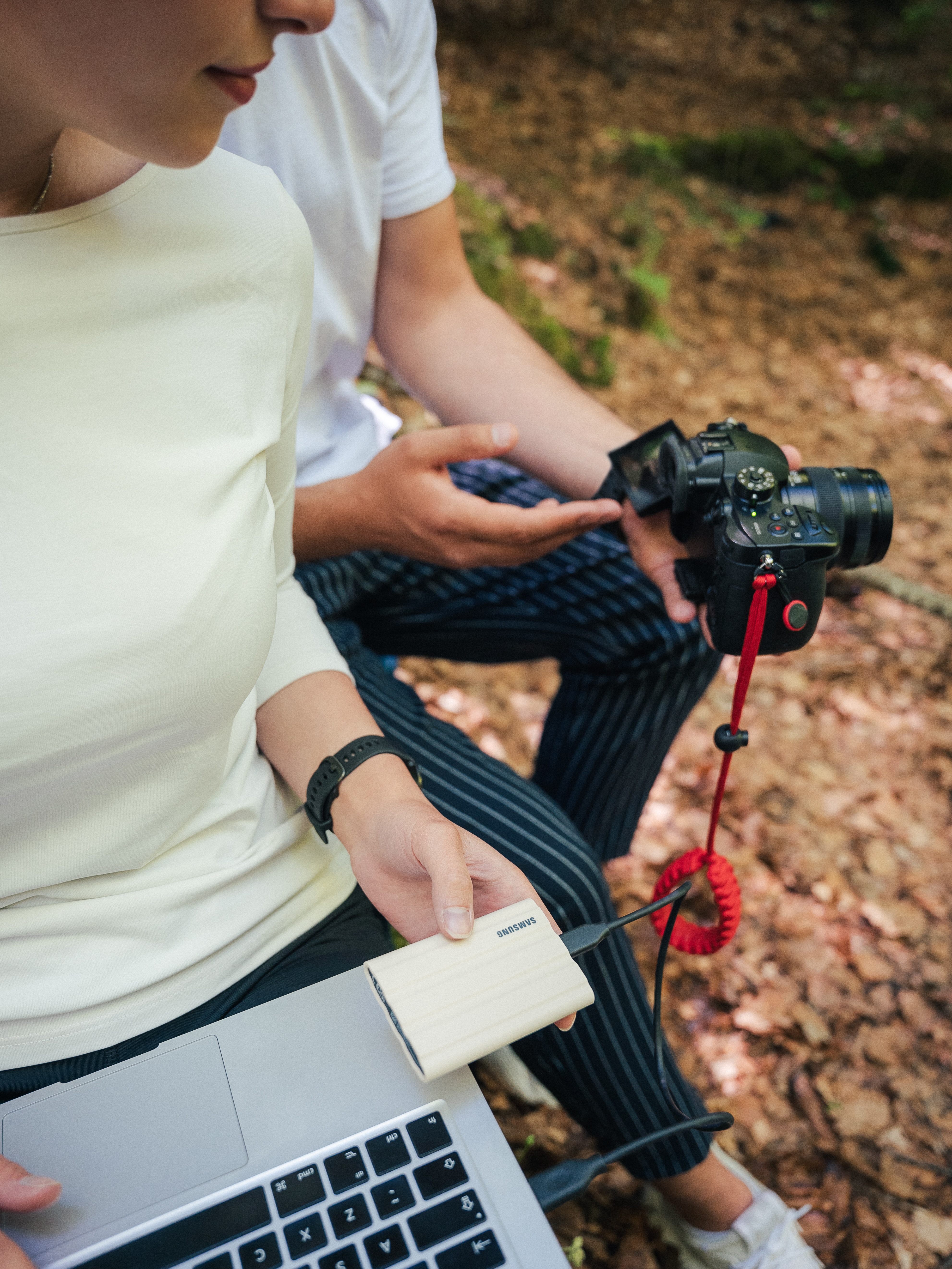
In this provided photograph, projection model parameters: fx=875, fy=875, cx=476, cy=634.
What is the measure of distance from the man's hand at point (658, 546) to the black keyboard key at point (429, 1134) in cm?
82

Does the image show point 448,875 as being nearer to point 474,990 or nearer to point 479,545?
point 474,990

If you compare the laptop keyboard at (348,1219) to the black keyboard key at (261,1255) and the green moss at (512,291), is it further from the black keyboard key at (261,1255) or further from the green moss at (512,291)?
the green moss at (512,291)

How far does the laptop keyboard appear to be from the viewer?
0.69 m

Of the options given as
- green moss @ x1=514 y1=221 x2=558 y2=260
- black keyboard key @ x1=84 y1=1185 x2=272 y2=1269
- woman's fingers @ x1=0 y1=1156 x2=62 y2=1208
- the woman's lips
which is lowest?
green moss @ x1=514 y1=221 x2=558 y2=260

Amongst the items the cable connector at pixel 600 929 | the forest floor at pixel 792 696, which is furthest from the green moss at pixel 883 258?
the cable connector at pixel 600 929

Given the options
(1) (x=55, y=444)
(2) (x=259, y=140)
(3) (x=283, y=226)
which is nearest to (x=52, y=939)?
(1) (x=55, y=444)

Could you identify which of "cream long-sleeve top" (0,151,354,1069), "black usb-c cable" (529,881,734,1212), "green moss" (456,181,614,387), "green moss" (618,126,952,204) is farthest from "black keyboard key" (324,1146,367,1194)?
"green moss" (618,126,952,204)

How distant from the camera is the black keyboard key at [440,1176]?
727 mm

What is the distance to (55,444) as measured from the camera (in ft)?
2.70

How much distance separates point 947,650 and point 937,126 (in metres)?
4.77

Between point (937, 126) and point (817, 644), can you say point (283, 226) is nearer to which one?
point (817, 644)

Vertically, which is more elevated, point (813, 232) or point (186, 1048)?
point (186, 1048)

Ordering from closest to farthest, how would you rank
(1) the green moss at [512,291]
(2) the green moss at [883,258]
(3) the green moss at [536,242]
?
(1) the green moss at [512,291]
(3) the green moss at [536,242]
(2) the green moss at [883,258]

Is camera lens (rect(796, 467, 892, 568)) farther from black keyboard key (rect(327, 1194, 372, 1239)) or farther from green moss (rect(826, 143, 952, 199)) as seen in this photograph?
green moss (rect(826, 143, 952, 199))
